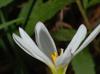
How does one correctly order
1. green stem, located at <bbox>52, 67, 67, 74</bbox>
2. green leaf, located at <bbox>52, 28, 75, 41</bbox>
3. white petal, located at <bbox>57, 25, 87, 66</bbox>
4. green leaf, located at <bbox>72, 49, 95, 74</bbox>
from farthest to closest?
1. green leaf, located at <bbox>52, 28, 75, 41</bbox>
2. green leaf, located at <bbox>72, 49, 95, 74</bbox>
3. green stem, located at <bbox>52, 67, 67, 74</bbox>
4. white petal, located at <bbox>57, 25, 87, 66</bbox>

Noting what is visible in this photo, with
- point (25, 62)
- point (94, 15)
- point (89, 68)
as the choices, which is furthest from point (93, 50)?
point (89, 68)

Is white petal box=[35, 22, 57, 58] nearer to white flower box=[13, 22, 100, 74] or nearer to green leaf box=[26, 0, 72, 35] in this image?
white flower box=[13, 22, 100, 74]

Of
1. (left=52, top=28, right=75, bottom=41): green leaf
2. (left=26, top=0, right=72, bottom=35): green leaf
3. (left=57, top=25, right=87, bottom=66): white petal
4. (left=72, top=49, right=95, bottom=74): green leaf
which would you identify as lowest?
(left=72, top=49, right=95, bottom=74): green leaf

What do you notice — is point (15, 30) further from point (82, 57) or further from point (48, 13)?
point (82, 57)

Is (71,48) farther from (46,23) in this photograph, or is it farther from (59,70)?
(46,23)

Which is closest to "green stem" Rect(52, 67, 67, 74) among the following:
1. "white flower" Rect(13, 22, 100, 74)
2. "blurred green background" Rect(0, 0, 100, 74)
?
"white flower" Rect(13, 22, 100, 74)

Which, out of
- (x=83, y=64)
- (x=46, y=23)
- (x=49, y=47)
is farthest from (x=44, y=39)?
(x=46, y=23)

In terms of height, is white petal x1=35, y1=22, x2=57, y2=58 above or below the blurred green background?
above
